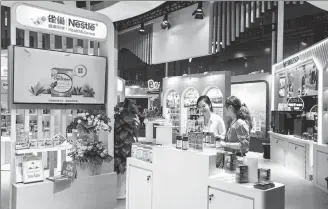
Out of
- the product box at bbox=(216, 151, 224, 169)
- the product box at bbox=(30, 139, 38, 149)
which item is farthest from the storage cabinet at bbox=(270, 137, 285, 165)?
the product box at bbox=(30, 139, 38, 149)

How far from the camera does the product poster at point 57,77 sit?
372 centimetres

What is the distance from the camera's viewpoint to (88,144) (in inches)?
166

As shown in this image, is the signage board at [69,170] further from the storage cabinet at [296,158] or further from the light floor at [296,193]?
the storage cabinet at [296,158]

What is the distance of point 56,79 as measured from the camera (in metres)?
4.04

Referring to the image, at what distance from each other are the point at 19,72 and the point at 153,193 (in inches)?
85.9

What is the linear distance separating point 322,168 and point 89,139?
435 centimetres

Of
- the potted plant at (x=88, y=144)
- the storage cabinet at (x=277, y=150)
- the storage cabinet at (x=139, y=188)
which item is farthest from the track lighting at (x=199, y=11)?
the storage cabinet at (x=139, y=188)

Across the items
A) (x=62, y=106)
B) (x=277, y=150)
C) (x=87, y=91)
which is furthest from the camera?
(x=277, y=150)

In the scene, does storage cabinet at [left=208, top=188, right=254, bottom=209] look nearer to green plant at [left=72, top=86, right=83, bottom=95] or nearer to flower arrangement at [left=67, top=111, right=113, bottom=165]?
flower arrangement at [left=67, top=111, right=113, bottom=165]

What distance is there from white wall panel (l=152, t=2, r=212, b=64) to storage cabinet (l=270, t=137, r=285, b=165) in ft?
10.1

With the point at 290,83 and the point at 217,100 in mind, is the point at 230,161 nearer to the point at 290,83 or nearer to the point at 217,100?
the point at 290,83

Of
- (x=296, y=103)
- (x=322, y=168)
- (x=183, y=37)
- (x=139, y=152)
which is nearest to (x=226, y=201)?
(x=139, y=152)

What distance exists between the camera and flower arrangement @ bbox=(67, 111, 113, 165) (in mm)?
4117

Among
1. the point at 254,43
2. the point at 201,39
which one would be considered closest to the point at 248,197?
the point at 201,39
